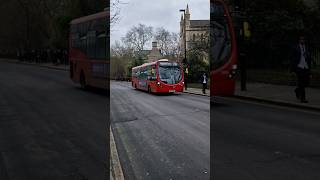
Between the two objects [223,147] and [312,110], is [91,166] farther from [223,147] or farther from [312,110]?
[312,110]

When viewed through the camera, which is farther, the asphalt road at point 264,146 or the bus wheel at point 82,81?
the asphalt road at point 264,146

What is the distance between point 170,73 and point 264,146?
359 centimetres

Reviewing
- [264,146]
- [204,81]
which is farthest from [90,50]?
[264,146]

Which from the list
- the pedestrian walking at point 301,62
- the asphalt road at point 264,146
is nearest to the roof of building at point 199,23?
the asphalt road at point 264,146

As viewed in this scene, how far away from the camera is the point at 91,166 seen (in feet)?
12.8

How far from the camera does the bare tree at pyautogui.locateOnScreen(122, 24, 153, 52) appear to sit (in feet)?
7.13

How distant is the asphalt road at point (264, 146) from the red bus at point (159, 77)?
0.25 metres

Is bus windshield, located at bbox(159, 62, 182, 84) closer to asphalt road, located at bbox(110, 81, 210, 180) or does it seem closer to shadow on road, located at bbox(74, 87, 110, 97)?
asphalt road, located at bbox(110, 81, 210, 180)

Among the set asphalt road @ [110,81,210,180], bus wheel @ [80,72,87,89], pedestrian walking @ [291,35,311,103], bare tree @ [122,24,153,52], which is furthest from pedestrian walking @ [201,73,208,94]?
pedestrian walking @ [291,35,311,103]

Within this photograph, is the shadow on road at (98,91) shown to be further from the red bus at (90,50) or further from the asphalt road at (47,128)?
the asphalt road at (47,128)

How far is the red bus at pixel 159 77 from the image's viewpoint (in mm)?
2248

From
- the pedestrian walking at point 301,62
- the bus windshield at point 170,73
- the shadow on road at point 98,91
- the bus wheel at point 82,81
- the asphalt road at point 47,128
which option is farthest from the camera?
the pedestrian walking at point 301,62

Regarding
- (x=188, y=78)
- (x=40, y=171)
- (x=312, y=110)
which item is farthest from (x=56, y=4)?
(x=312, y=110)

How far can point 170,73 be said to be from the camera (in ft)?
7.59
